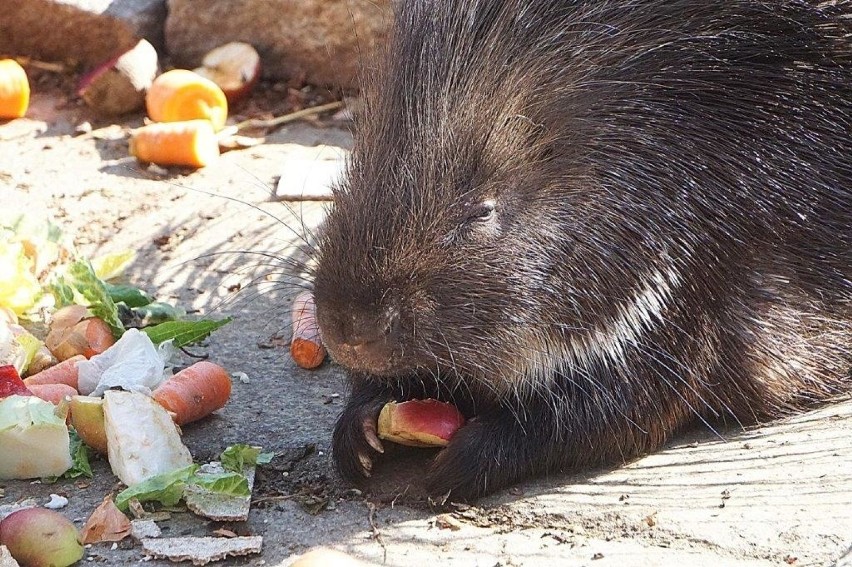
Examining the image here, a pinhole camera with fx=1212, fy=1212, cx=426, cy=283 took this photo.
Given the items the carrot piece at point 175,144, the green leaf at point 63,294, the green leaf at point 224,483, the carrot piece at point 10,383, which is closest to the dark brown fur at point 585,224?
the green leaf at point 224,483

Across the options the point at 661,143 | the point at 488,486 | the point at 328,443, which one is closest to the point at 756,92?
the point at 661,143

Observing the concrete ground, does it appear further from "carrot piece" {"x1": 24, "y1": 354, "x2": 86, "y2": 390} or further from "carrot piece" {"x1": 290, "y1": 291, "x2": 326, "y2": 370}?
"carrot piece" {"x1": 24, "y1": 354, "x2": 86, "y2": 390}

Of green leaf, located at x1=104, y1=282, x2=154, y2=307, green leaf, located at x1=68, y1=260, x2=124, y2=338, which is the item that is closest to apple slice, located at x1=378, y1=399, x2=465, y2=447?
green leaf, located at x1=68, y1=260, x2=124, y2=338

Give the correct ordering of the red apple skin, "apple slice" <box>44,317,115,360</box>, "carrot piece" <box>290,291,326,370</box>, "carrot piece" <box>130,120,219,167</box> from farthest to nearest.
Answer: "carrot piece" <box>130,120,219,167</box> < "carrot piece" <box>290,291,326,370</box> < "apple slice" <box>44,317,115,360</box> < the red apple skin

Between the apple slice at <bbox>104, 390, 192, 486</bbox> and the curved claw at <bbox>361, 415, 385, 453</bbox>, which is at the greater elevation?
the curved claw at <bbox>361, 415, 385, 453</bbox>

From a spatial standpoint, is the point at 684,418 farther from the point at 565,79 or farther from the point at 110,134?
the point at 110,134

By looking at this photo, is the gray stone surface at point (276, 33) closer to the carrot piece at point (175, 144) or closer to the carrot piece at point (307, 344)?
the carrot piece at point (175, 144)

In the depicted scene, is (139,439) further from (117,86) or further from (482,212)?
(117,86)
